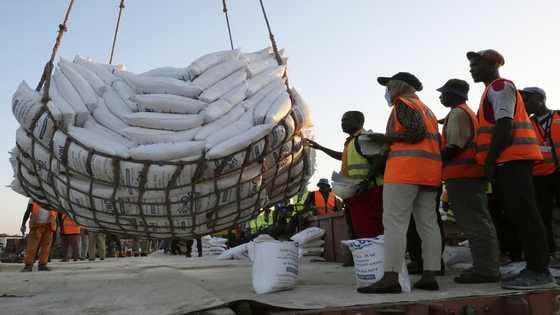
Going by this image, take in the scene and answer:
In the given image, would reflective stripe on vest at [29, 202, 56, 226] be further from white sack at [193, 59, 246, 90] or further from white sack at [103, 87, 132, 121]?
white sack at [193, 59, 246, 90]

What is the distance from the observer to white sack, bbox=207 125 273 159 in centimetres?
224

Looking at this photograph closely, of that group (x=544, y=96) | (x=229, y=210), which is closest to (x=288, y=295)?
(x=229, y=210)

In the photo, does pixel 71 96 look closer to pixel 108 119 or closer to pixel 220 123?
pixel 108 119

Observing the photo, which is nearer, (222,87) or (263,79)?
(222,87)

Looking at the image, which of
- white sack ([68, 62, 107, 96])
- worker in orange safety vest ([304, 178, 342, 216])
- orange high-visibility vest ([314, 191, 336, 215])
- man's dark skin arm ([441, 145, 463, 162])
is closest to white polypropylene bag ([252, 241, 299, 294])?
man's dark skin arm ([441, 145, 463, 162])

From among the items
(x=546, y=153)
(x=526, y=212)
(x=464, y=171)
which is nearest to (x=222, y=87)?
(x=464, y=171)

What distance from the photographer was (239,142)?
89.1 inches

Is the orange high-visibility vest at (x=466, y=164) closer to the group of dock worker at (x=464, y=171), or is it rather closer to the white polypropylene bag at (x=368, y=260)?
the group of dock worker at (x=464, y=171)

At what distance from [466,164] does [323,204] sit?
371cm

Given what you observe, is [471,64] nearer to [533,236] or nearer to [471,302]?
[533,236]

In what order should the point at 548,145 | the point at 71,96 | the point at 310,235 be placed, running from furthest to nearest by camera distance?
1. the point at 310,235
2. the point at 548,145
3. the point at 71,96

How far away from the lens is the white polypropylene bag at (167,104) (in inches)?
94.0

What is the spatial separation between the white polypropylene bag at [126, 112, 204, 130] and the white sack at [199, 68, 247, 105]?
0.12 meters

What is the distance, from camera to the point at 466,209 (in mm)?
2943
